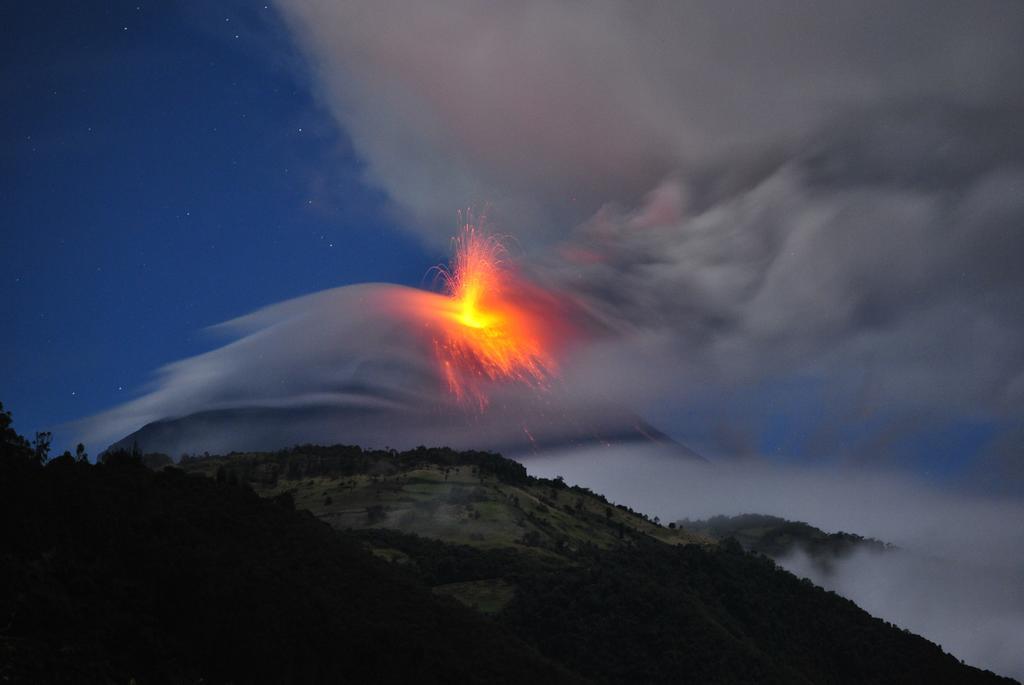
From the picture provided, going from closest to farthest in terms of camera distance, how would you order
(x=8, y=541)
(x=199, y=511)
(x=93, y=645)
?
1. (x=93, y=645)
2. (x=8, y=541)
3. (x=199, y=511)

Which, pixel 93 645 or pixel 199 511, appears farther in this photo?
pixel 199 511

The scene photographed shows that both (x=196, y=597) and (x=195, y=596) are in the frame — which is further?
(x=195, y=596)

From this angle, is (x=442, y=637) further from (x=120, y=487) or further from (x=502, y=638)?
(x=120, y=487)

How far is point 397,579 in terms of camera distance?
499ft

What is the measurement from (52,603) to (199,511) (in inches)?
2245

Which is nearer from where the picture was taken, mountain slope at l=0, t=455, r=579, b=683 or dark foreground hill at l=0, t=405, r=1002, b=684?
mountain slope at l=0, t=455, r=579, b=683

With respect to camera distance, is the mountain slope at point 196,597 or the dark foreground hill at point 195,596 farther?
the dark foreground hill at point 195,596

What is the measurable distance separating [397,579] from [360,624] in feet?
112

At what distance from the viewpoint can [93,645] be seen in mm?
65500

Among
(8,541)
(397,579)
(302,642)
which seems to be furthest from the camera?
(397,579)

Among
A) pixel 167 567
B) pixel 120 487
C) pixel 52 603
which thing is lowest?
pixel 52 603

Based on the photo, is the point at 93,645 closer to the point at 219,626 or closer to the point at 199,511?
the point at 219,626

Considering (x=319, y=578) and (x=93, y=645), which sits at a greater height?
(x=319, y=578)

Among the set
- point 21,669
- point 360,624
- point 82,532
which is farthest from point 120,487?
point 21,669
